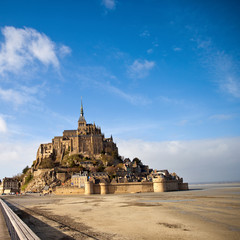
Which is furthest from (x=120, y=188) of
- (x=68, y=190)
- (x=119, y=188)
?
(x=68, y=190)

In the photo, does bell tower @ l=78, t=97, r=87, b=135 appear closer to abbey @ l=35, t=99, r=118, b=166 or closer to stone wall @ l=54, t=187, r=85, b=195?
abbey @ l=35, t=99, r=118, b=166

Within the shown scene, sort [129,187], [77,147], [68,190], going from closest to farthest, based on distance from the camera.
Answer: [129,187] < [68,190] < [77,147]

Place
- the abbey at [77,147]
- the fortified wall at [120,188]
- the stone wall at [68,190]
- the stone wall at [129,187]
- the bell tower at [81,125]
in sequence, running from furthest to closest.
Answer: the bell tower at [81,125] → the abbey at [77,147] → the stone wall at [68,190] → the stone wall at [129,187] → the fortified wall at [120,188]

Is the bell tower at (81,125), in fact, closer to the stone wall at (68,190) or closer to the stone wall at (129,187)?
the stone wall at (68,190)

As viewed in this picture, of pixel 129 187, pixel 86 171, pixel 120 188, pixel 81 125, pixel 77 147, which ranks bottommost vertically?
pixel 120 188

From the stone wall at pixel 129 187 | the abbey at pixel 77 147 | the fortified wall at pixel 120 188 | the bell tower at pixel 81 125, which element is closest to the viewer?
the fortified wall at pixel 120 188

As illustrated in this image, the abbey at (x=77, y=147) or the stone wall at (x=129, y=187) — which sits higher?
the abbey at (x=77, y=147)

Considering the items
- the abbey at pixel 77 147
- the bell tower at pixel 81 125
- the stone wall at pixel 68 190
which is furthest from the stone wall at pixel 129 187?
the bell tower at pixel 81 125

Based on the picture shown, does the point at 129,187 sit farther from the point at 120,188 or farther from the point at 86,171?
the point at 86,171

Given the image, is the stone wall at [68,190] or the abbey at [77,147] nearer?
the stone wall at [68,190]

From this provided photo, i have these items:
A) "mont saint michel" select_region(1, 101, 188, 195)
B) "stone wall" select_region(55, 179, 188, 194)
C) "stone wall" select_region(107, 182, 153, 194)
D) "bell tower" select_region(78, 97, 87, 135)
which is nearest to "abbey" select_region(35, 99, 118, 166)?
"mont saint michel" select_region(1, 101, 188, 195)

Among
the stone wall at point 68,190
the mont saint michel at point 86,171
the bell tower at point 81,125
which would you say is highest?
the bell tower at point 81,125

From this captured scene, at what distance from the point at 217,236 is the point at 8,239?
32.8ft

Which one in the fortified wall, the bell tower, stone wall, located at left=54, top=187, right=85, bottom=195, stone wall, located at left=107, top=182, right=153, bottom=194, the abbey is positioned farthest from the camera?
the bell tower
